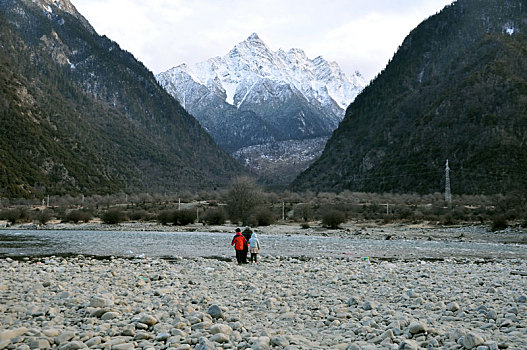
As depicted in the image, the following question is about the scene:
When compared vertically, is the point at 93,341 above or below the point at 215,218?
below

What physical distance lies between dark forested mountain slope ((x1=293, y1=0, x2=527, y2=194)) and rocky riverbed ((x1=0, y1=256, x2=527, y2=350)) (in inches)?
2727

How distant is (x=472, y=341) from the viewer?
24.0 feet

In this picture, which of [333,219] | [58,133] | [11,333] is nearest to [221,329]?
[11,333]

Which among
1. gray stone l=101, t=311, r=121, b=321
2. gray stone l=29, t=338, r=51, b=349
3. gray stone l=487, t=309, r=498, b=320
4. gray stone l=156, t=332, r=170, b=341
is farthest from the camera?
gray stone l=101, t=311, r=121, b=321

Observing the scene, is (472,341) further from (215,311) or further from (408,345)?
(215,311)

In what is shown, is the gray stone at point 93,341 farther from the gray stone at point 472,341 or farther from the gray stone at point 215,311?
the gray stone at point 472,341

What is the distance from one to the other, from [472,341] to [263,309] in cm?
486

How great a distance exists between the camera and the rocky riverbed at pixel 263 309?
8008mm

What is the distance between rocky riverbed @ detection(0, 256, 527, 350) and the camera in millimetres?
8008

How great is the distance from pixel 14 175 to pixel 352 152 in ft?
266

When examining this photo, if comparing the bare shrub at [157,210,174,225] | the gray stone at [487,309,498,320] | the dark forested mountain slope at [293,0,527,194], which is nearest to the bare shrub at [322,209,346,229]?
the bare shrub at [157,210,174,225]

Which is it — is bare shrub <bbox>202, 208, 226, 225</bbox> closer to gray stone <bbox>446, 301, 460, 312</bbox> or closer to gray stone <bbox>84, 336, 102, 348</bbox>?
gray stone <bbox>446, 301, 460, 312</bbox>

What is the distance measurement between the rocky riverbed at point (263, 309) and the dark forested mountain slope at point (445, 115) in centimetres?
6927

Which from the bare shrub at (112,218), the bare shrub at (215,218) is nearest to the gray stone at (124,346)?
the bare shrub at (215,218)
